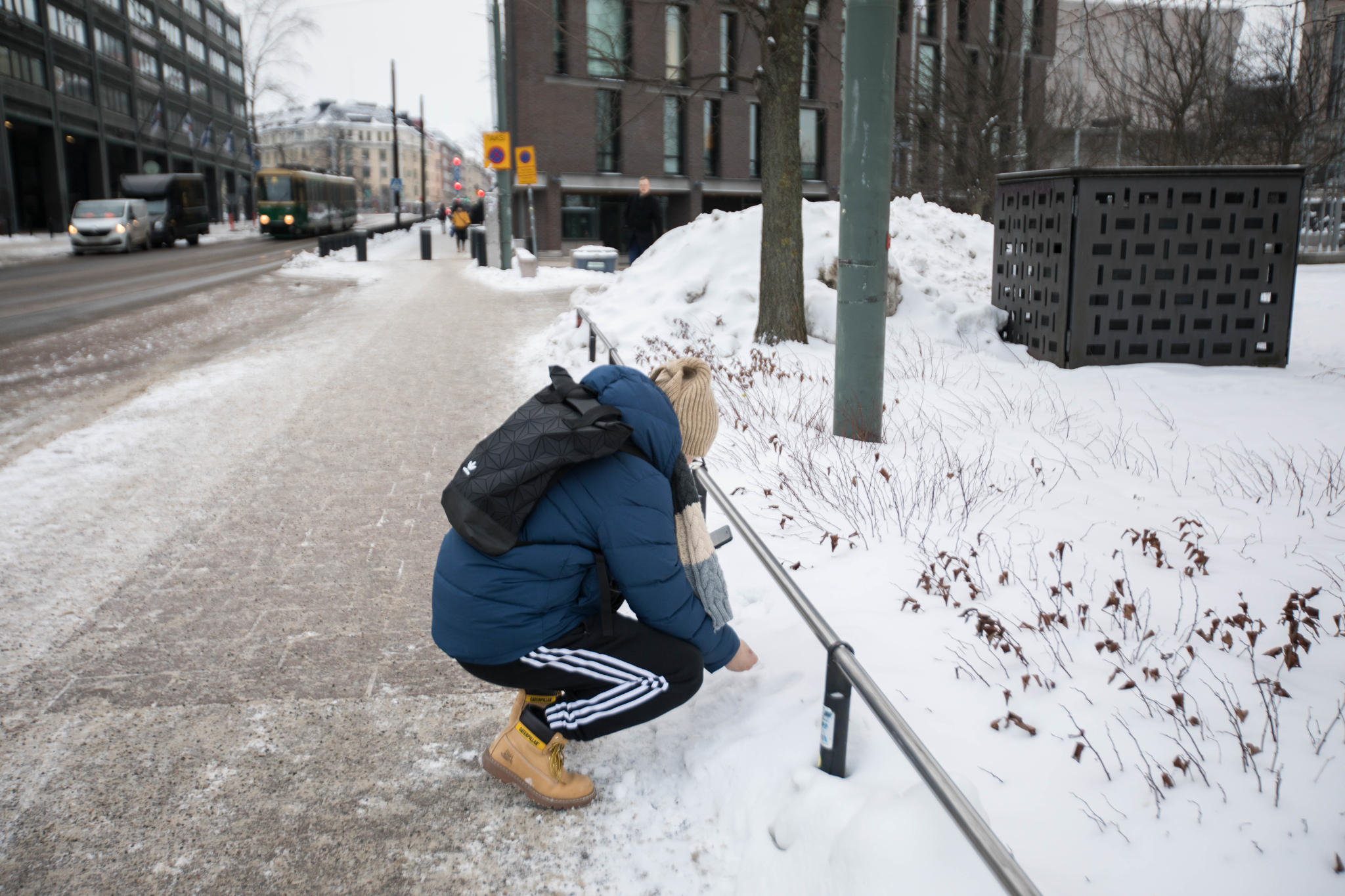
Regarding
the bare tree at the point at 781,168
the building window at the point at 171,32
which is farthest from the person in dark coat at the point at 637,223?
the building window at the point at 171,32

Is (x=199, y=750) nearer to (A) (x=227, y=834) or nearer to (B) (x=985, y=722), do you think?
(A) (x=227, y=834)

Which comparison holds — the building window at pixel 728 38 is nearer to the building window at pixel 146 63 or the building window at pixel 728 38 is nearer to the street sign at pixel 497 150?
the street sign at pixel 497 150

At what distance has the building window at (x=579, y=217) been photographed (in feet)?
119

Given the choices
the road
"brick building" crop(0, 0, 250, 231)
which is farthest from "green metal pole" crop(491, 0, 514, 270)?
"brick building" crop(0, 0, 250, 231)

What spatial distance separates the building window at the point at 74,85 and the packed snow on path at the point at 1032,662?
50.9 m

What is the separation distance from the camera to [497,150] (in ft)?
71.5

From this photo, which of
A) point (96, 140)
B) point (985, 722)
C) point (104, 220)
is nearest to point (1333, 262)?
point (985, 722)

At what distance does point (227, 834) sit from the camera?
9.01ft

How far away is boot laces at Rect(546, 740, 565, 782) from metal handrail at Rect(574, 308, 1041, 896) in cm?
79

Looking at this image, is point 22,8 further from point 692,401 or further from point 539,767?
point 539,767

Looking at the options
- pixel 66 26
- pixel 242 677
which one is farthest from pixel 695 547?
pixel 66 26

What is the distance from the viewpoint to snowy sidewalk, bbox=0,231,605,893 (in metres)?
2.68

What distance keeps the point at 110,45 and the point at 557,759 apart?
2455 inches

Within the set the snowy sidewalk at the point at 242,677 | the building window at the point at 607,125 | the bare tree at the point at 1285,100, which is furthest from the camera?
the building window at the point at 607,125
